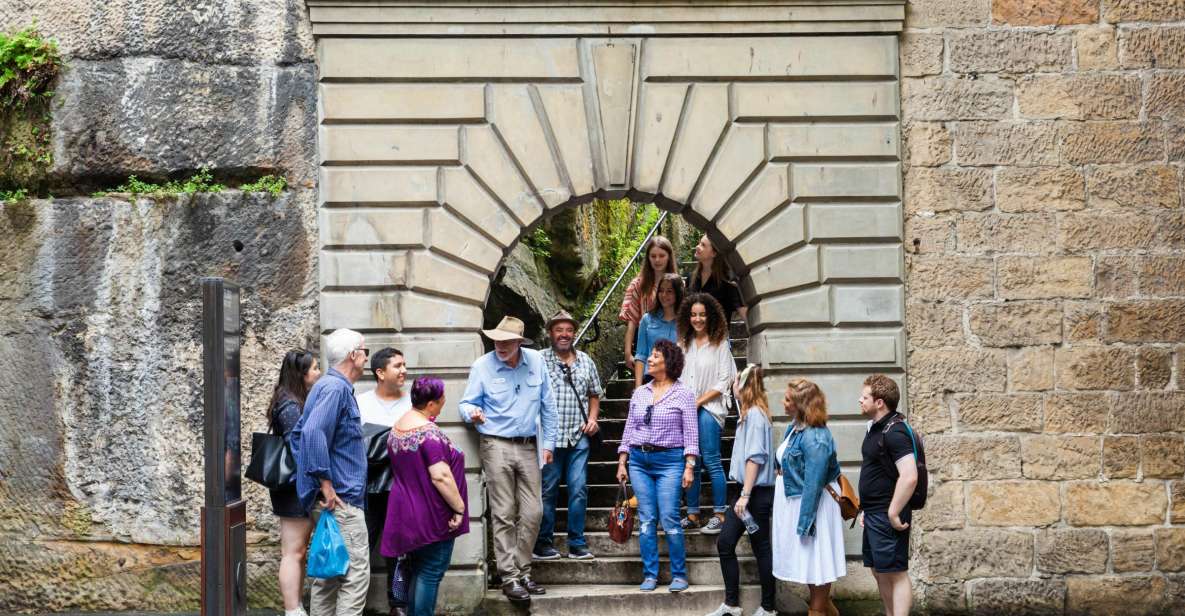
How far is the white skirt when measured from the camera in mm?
8391

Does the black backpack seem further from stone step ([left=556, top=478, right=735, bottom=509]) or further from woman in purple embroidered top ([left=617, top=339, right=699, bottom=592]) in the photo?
stone step ([left=556, top=478, right=735, bottom=509])

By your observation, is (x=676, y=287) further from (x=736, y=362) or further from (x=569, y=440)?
(x=736, y=362)

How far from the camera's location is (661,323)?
10578mm

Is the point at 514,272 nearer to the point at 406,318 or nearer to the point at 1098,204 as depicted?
the point at 406,318

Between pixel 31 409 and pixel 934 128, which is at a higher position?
pixel 934 128

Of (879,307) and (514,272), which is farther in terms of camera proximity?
(514,272)

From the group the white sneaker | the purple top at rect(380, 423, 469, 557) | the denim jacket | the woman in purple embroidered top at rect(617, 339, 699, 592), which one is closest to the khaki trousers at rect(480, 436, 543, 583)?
the woman in purple embroidered top at rect(617, 339, 699, 592)

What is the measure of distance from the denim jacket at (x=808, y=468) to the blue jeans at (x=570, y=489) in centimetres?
173

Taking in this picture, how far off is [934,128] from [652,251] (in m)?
2.57

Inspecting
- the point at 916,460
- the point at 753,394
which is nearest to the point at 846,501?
the point at 916,460

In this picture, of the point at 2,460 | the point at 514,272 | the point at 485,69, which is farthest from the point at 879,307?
the point at 2,460

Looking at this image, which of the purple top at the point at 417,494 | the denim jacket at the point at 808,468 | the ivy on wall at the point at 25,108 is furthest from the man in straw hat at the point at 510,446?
the ivy on wall at the point at 25,108

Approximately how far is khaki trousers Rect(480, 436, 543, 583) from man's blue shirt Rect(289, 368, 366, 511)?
1.57 m

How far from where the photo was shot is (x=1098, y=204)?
966cm
